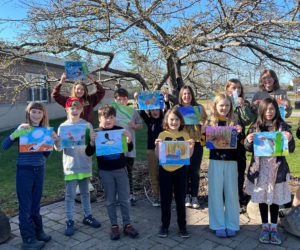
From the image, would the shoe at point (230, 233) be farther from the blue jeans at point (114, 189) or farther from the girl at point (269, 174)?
the blue jeans at point (114, 189)

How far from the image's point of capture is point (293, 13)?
153 inches

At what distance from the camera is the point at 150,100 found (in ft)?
13.7

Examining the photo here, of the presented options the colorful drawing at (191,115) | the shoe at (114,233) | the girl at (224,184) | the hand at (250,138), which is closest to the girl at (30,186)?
the shoe at (114,233)

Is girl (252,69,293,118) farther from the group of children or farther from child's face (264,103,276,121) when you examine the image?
child's face (264,103,276,121)

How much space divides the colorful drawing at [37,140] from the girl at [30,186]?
9 centimetres

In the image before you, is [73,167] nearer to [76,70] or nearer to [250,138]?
[76,70]

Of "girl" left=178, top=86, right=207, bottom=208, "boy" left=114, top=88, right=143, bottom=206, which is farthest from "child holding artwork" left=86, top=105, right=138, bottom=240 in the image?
"girl" left=178, top=86, right=207, bottom=208

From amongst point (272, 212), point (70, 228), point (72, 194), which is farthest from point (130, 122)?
point (272, 212)

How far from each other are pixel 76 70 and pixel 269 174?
314cm

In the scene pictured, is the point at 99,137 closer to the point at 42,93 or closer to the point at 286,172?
the point at 286,172

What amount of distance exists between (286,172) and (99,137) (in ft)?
7.75

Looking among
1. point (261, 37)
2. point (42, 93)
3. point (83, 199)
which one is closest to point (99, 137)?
point (83, 199)

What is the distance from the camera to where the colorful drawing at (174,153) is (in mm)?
3373

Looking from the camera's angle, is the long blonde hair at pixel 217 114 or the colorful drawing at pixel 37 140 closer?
the colorful drawing at pixel 37 140
